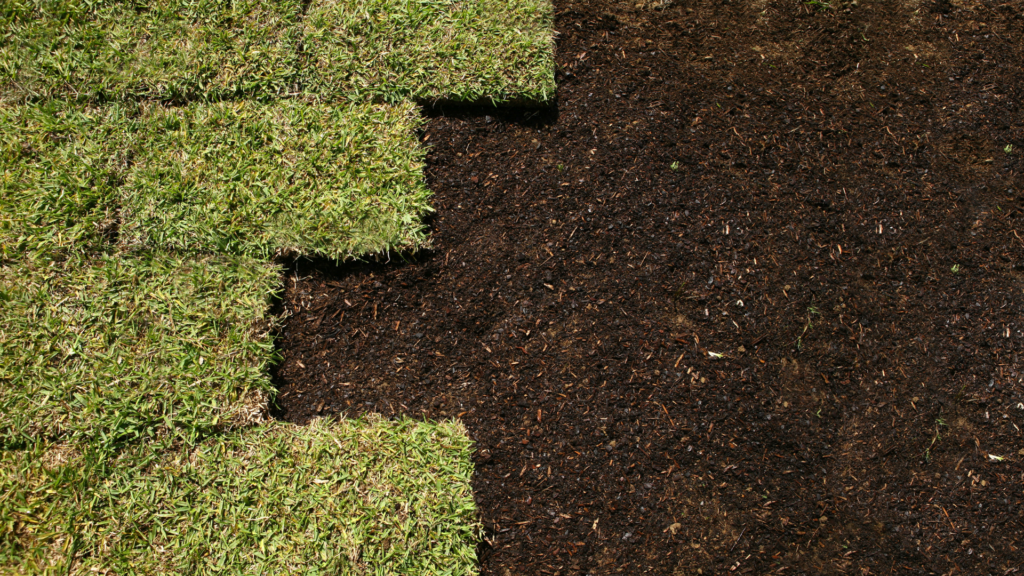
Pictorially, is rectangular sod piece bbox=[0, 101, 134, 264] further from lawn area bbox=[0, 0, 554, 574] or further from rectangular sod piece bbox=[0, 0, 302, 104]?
rectangular sod piece bbox=[0, 0, 302, 104]

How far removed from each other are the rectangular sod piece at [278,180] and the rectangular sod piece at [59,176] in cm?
12

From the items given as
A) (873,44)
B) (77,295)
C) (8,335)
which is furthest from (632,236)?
(8,335)

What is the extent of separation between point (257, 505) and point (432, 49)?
235 cm

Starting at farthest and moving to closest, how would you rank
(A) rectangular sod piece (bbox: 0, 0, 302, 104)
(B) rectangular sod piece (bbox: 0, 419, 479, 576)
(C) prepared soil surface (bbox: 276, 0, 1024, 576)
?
(A) rectangular sod piece (bbox: 0, 0, 302, 104) → (C) prepared soil surface (bbox: 276, 0, 1024, 576) → (B) rectangular sod piece (bbox: 0, 419, 479, 576)

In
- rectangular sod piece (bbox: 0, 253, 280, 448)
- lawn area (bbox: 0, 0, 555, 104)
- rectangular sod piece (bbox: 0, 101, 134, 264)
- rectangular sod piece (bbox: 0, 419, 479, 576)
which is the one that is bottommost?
rectangular sod piece (bbox: 0, 419, 479, 576)

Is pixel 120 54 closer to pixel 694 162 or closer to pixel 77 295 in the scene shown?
pixel 77 295

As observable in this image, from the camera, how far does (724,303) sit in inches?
110

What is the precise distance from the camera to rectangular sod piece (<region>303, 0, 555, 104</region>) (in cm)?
308

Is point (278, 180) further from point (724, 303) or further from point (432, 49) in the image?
point (724, 303)

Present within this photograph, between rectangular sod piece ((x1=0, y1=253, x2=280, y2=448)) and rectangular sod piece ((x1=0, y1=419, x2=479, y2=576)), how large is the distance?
13cm

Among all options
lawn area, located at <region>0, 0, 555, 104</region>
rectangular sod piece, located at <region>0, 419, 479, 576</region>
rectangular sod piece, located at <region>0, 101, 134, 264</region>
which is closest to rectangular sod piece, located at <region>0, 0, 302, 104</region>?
lawn area, located at <region>0, 0, 555, 104</region>

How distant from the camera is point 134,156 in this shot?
2.96 metres

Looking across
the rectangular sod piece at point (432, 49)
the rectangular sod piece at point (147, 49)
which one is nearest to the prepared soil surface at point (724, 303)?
the rectangular sod piece at point (432, 49)

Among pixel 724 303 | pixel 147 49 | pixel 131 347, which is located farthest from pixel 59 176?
pixel 724 303
